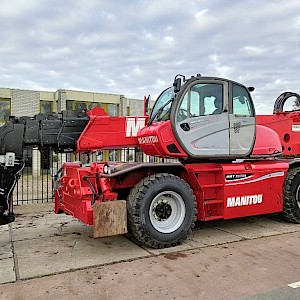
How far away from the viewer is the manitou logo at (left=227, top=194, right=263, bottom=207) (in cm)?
662

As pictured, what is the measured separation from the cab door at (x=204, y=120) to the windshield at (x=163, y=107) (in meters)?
0.32

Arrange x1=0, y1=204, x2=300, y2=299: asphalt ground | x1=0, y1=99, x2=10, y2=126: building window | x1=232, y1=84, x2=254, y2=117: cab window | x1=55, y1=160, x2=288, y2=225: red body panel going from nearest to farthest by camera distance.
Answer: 1. x1=0, y1=204, x2=300, y2=299: asphalt ground
2. x1=55, y1=160, x2=288, y2=225: red body panel
3. x1=232, y1=84, x2=254, y2=117: cab window
4. x1=0, y1=99, x2=10, y2=126: building window

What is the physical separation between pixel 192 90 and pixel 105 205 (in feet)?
8.43

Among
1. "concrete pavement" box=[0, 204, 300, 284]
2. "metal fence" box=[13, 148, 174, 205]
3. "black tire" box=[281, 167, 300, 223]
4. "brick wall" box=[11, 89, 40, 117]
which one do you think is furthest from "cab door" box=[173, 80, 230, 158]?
"brick wall" box=[11, 89, 40, 117]

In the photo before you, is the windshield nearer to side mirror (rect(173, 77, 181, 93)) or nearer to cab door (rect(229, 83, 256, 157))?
side mirror (rect(173, 77, 181, 93))

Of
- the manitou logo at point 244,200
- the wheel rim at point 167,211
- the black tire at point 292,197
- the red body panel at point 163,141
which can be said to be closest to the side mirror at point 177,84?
the red body panel at point 163,141

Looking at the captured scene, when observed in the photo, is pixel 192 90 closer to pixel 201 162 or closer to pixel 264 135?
pixel 201 162

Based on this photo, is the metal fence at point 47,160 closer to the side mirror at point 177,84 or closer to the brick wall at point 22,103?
the side mirror at point 177,84

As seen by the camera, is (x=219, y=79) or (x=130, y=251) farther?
(x=219, y=79)

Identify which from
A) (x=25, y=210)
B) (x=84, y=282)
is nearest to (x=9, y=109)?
(x=25, y=210)

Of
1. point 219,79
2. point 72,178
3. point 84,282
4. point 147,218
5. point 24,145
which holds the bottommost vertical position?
point 84,282

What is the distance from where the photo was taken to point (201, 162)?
22.5ft

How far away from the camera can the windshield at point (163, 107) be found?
653cm

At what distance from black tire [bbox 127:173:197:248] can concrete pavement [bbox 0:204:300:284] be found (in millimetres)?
214
